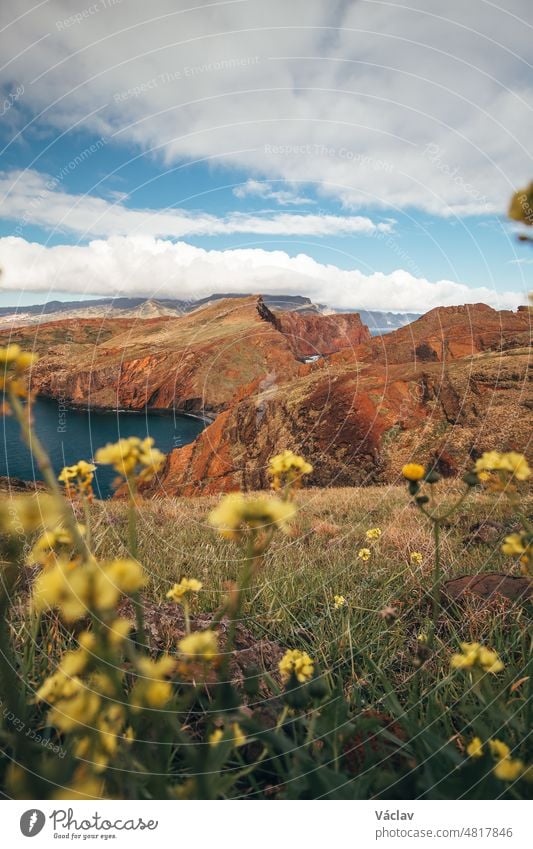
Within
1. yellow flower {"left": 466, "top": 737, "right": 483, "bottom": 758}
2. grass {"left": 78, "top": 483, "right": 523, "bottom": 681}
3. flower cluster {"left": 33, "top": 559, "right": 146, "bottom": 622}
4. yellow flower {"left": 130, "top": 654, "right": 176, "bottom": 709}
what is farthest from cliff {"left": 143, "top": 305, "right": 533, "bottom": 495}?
flower cluster {"left": 33, "top": 559, "right": 146, "bottom": 622}

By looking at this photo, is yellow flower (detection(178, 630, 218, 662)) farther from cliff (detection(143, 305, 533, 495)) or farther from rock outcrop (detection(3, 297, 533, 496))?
cliff (detection(143, 305, 533, 495))

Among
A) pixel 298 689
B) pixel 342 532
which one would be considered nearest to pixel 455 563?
pixel 342 532

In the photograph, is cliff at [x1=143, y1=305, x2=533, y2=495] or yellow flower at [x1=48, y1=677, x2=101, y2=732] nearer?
yellow flower at [x1=48, y1=677, x2=101, y2=732]

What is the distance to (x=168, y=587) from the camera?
2.73 meters

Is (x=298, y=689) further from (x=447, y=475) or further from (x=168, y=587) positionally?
(x=447, y=475)

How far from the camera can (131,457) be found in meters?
1.00

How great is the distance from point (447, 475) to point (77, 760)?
37.2ft

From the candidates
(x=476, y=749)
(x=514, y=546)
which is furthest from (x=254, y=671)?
(x=514, y=546)

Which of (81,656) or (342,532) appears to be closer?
(81,656)

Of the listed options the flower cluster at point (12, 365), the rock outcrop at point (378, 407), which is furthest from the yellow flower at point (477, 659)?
the rock outcrop at point (378, 407)
